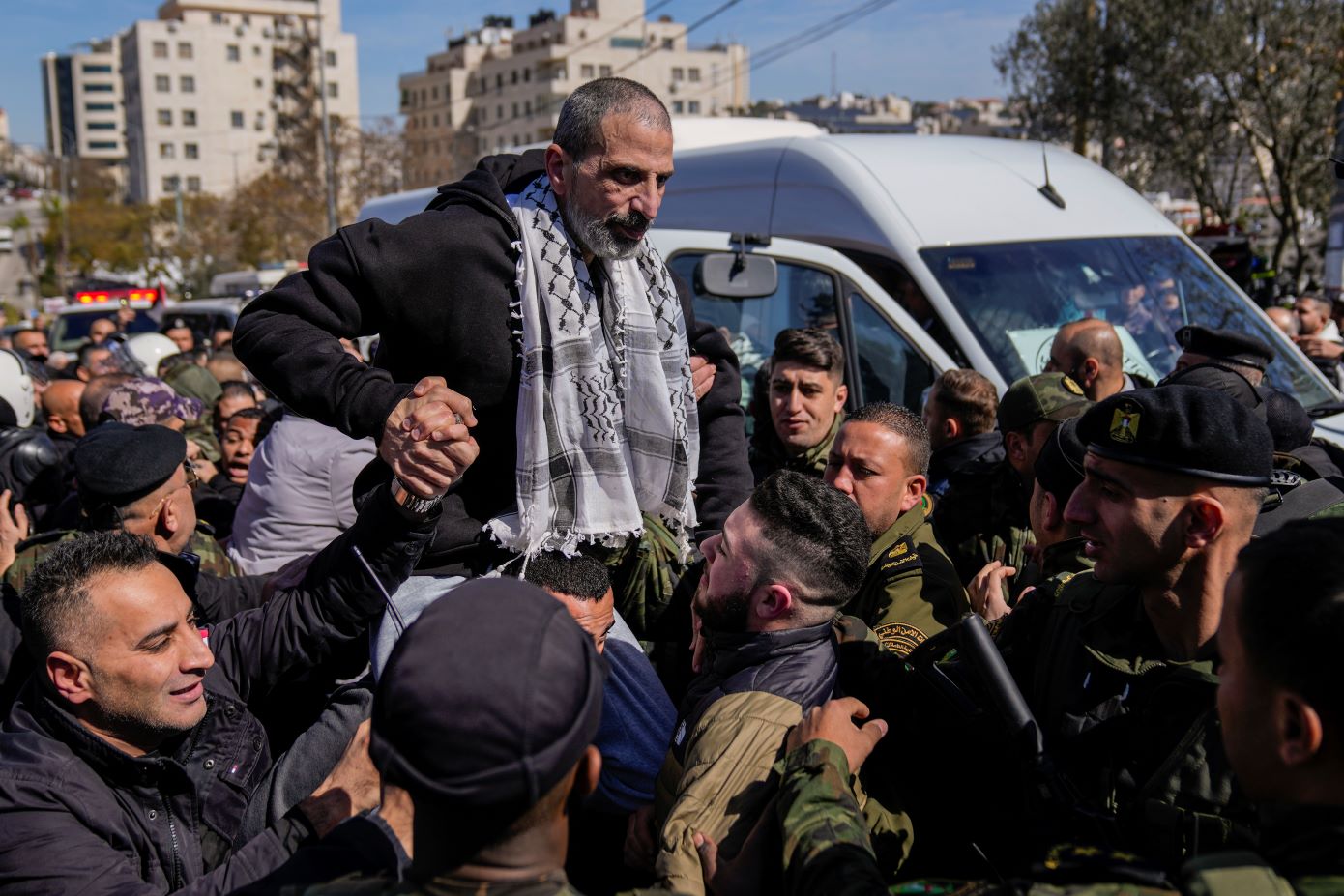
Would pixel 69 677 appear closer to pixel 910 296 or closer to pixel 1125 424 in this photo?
pixel 1125 424

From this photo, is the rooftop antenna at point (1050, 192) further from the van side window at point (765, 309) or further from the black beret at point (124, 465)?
the black beret at point (124, 465)

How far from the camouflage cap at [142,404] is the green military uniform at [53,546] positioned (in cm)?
154

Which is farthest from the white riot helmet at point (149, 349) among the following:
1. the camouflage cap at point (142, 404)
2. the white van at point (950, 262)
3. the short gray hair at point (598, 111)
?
the short gray hair at point (598, 111)


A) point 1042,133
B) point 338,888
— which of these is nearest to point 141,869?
point 338,888

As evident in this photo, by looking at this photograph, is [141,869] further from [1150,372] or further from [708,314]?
[1150,372]

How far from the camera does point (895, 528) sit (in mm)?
3631

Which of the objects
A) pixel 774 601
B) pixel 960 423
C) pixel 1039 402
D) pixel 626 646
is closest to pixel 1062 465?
pixel 1039 402

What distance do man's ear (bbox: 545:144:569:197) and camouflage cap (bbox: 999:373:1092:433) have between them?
2120 millimetres

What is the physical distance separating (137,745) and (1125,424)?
2.37 m

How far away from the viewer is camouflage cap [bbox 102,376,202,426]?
582cm

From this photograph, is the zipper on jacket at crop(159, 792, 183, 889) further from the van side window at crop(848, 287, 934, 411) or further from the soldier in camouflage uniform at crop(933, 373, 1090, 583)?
the van side window at crop(848, 287, 934, 411)

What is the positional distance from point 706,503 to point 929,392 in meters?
1.96

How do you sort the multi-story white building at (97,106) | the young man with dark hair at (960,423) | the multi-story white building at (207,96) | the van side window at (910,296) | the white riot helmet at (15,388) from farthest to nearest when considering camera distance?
the multi-story white building at (97,106), the multi-story white building at (207,96), the white riot helmet at (15,388), the van side window at (910,296), the young man with dark hair at (960,423)

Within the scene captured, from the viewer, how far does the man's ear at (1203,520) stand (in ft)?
7.73
